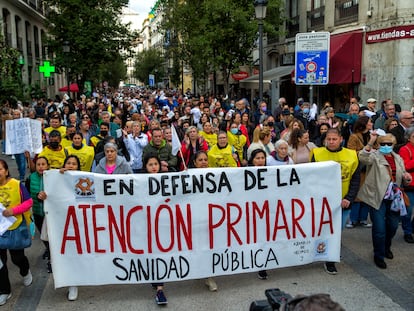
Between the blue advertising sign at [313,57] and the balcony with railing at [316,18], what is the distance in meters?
10.2

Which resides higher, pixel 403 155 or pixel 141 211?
pixel 403 155

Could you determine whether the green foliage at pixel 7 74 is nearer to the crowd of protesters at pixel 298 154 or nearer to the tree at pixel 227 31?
the crowd of protesters at pixel 298 154

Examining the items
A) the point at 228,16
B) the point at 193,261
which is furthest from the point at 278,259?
the point at 228,16

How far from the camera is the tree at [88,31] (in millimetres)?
31281

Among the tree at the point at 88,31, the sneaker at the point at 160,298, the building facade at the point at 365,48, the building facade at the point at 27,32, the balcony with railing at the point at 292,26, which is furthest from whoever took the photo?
the tree at the point at 88,31

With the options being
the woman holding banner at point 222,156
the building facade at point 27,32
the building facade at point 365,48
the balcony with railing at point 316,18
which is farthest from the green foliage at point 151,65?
the woman holding banner at point 222,156

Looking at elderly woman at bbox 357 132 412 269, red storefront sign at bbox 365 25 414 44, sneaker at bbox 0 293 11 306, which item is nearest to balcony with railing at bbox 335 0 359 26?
red storefront sign at bbox 365 25 414 44

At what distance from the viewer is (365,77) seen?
688 inches

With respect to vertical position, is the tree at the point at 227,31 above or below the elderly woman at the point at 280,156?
above

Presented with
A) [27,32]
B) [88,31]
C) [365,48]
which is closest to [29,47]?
[27,32]

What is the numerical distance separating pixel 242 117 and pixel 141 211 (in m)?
6.00

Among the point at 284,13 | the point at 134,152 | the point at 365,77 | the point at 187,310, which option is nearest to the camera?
the point at 187,310

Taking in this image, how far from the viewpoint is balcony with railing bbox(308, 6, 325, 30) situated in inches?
825

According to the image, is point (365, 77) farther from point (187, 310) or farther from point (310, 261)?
point (187, 310)
